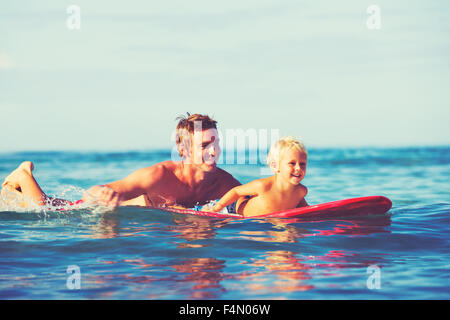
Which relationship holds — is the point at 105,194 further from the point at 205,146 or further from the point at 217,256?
the point at 217,256

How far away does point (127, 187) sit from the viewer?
6633mm

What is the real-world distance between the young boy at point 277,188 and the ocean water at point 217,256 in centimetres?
30

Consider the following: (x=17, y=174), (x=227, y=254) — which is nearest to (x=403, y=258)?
(x=227, y=254)

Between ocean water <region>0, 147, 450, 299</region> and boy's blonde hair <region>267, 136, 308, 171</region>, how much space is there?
76cm

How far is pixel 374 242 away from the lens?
5.94 m

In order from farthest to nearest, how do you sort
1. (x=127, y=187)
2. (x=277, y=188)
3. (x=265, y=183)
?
(x=277, y=188), (x=265, y=183), (x=127, y=187)

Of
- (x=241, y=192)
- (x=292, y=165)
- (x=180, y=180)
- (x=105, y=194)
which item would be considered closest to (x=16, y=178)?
(x=105, y=194)

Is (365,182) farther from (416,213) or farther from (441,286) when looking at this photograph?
(441,286)

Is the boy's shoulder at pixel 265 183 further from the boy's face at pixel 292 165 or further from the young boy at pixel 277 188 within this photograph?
the boy's face at pixel 292 165

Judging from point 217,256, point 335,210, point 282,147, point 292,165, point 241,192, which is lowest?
point 217,256

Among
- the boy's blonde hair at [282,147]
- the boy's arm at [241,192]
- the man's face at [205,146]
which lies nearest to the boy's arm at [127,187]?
the man's face at [205,146]

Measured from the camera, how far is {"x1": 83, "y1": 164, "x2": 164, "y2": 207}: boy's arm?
21.2 ft

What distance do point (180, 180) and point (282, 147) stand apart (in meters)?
1.45
